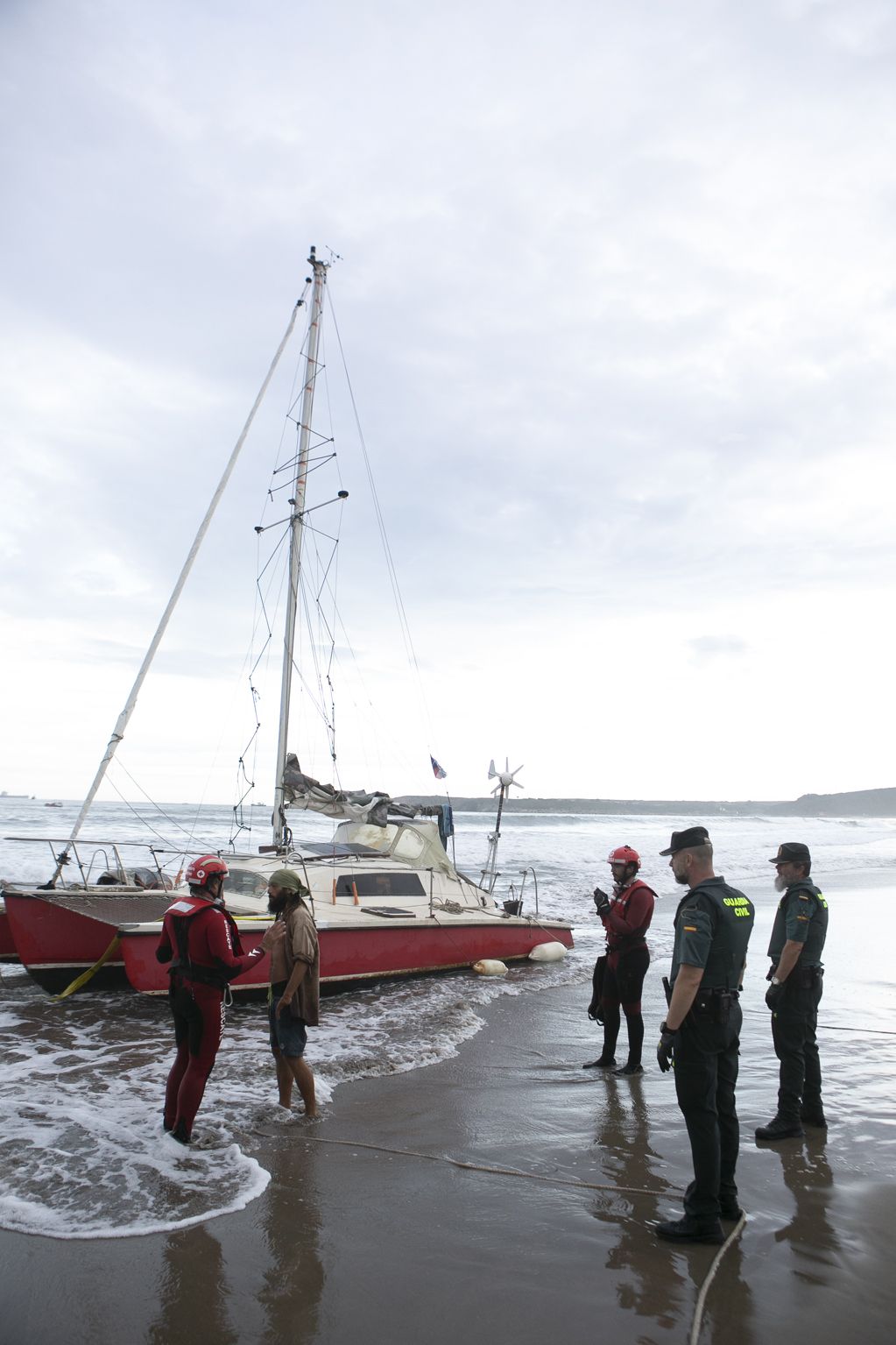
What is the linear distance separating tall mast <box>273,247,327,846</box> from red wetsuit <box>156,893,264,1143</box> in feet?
23.2

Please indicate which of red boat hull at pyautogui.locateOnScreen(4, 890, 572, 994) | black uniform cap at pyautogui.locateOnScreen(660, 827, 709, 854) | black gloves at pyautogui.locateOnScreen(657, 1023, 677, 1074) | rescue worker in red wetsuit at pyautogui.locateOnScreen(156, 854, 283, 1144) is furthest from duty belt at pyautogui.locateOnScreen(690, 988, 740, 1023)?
red boat hull at pyautogui.locateOnScreen(4, 890, 572, 994)

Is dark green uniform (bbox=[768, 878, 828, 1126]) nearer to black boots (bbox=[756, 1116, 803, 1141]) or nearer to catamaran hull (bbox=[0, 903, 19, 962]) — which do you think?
black boots (bbox=[756, 1116, 803, 1141])

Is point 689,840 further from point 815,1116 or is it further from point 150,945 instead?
point 150,945

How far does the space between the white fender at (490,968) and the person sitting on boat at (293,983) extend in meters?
6.04

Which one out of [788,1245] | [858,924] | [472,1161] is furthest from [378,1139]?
[858,924]

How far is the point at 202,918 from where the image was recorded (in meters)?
5.12

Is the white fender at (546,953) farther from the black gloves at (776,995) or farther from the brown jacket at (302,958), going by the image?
the black gloves at (776,995)

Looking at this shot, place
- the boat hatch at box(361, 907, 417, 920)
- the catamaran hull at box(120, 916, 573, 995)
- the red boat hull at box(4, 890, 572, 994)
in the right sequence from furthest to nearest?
the boat hatch at box(361, 907, 417, 920)
the red boat hull at box(4, 890, 572, 994)
the catamaran hull at box(120, 916, 573, 995)

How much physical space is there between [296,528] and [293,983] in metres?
9.53

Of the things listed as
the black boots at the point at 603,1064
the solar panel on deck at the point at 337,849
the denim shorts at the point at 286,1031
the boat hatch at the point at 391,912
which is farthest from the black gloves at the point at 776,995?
the solar panel on deck at the point at 337,849

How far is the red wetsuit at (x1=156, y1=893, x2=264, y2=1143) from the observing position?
507cm

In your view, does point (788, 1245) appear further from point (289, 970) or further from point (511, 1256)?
point (289, 970)

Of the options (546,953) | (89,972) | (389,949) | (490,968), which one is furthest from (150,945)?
(546,953)

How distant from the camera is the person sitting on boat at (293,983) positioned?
224 inches
